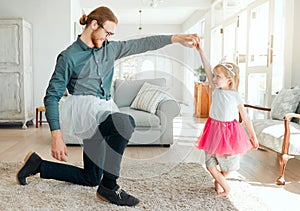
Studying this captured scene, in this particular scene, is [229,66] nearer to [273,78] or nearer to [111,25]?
[111,25]

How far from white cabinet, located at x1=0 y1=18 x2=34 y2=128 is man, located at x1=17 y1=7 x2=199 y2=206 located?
383cm

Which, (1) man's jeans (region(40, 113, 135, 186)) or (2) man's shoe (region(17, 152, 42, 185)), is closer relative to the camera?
(1) man's jeans (region(40, 113, 135, 186))

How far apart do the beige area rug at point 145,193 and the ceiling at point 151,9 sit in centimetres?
442

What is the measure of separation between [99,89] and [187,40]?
61 cm

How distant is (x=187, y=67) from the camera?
1973mm

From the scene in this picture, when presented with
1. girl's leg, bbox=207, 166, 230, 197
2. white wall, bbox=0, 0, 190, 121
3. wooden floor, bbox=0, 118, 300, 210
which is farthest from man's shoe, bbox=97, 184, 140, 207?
white wall, bbox=0, 0, 190, 121

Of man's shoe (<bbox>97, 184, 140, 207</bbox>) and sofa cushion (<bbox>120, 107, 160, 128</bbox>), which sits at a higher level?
sofa cushion (<bbox>120, 107, 160, 128</bbox>)

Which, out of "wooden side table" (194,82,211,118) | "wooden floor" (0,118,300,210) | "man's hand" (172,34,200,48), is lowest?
"wooden floor" (0,118,300,210)

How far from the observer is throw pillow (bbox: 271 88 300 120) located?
339cm

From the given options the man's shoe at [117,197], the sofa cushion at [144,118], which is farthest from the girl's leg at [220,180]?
the sofa cushion at [144,118]

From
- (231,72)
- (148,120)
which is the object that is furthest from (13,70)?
(231,72)

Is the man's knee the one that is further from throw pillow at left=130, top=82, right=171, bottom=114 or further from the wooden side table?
throw pillow at left=130, top=82, right=171, bottom=114

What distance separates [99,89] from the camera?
211 centimetres

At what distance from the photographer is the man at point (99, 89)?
1993 millimetres
